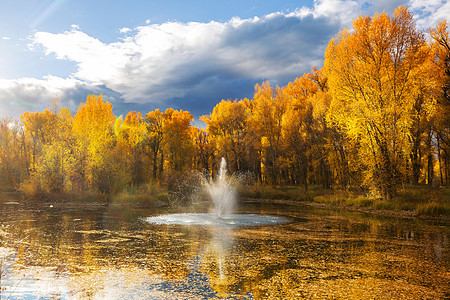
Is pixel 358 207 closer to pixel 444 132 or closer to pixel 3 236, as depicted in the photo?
pixel 444 132

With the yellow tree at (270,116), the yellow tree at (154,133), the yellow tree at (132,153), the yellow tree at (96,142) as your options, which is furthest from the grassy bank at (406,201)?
the yellow tree at (154,133)

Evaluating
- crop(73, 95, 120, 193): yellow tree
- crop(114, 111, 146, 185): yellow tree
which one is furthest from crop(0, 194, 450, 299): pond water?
crop(114, 111, 146, 185): yellow tree

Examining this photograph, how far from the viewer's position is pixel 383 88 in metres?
23.5

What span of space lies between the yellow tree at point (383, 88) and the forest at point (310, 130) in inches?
2.8

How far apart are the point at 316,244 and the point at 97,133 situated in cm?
2690

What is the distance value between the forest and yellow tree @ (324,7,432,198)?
0.07m

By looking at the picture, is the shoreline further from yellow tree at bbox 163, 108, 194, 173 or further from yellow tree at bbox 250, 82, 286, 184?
yellow tree at bbox 163, 108, 194, 173

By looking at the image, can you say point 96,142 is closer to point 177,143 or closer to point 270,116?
point 177,143

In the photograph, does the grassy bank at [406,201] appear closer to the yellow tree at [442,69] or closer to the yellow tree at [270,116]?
the yellow tree at [442,69]

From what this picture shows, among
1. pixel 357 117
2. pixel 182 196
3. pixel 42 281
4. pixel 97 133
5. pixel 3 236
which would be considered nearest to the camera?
pixel 42 281

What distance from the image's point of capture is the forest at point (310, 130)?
75.6ft

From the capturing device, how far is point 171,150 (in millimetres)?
46875

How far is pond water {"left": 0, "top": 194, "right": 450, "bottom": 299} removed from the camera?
646 cm

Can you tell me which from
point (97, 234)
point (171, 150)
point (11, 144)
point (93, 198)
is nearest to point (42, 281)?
point (97, 234)
